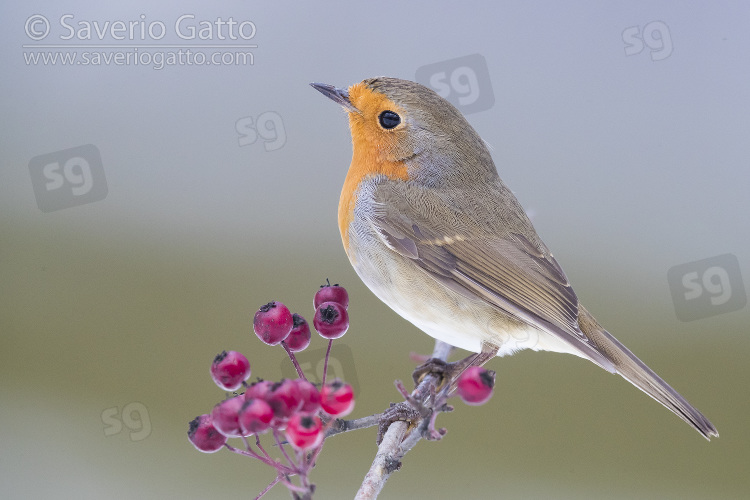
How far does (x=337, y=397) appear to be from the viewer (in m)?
1.43

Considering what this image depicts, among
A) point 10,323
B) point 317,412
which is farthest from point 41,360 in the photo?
point 317,412

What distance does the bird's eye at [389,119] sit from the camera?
7.61ft

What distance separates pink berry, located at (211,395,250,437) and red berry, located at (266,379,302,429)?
7 cm

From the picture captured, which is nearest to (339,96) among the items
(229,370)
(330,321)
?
(330,321)

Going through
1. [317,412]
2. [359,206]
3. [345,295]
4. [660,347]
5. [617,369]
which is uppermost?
[359,206]

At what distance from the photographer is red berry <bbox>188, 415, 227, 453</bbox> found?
150 centimetres

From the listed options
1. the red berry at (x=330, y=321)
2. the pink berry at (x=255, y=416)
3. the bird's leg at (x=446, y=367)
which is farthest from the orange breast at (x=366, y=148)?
the pink berry at (x=255, y=416)

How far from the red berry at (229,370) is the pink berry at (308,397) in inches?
10.7

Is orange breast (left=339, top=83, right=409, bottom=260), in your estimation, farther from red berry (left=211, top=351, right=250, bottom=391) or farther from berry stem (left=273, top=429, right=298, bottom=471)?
berry stem (left=273, top=429, right=298, bottom=471)

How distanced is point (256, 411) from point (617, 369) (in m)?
1.23

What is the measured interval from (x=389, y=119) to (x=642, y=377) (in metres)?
1.07

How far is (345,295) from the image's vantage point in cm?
192

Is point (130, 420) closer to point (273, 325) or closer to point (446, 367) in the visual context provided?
point (446, 367)

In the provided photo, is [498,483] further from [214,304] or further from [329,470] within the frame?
[214,304]
